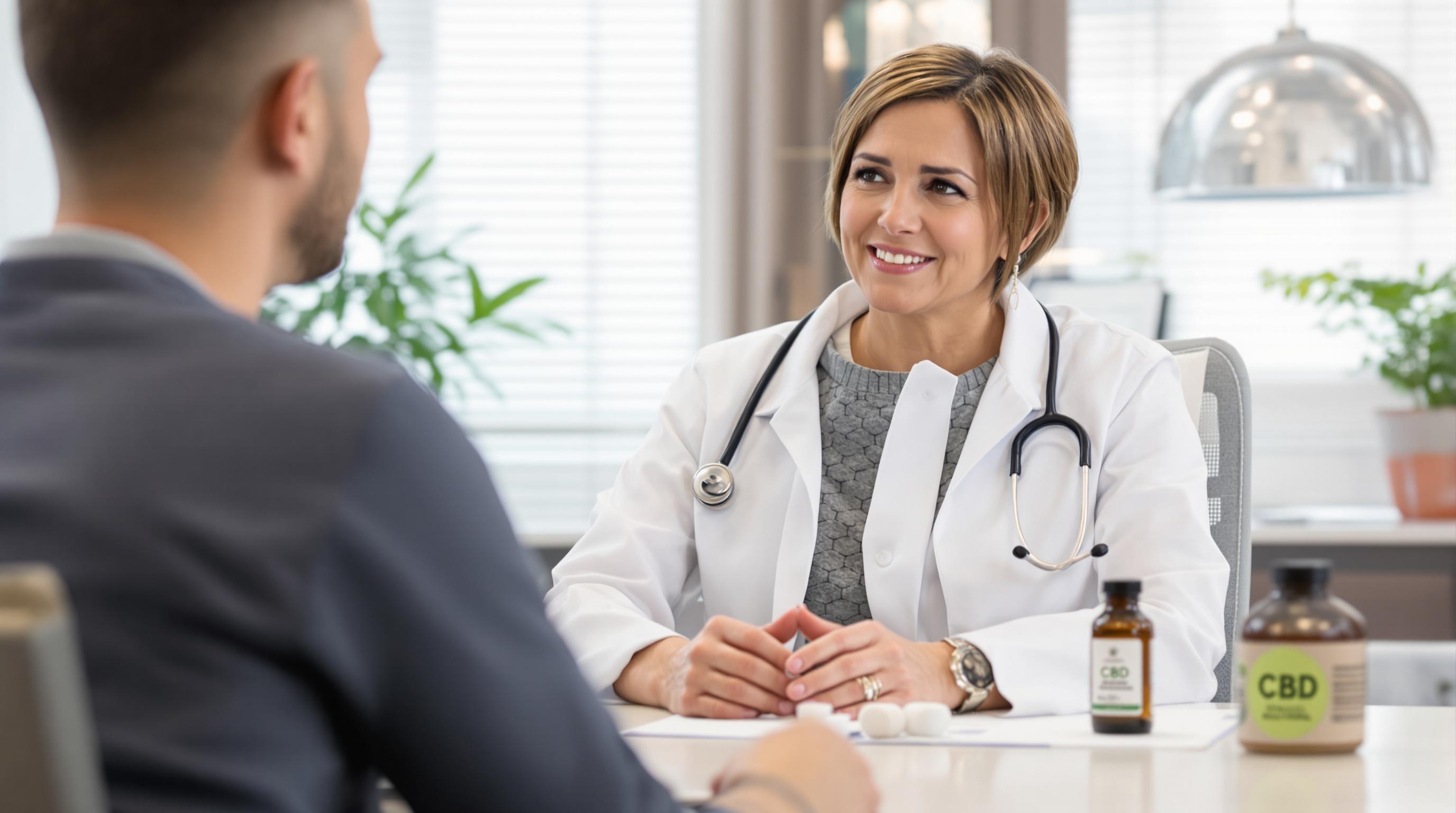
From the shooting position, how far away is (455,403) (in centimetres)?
394

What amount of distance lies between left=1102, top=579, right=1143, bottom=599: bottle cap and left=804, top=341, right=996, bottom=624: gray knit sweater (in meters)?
0.51

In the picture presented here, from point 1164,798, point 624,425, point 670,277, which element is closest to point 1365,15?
point 670,277

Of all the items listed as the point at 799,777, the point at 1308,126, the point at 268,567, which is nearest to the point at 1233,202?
the point at 1308,126

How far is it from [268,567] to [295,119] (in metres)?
0.25

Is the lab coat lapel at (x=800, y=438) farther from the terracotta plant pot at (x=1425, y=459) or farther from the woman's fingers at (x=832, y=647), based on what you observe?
the terracotta plant pot at (x=1425, y=459)

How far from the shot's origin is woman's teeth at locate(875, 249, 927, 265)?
5.70ft

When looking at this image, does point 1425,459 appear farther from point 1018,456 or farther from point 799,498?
point 799,498

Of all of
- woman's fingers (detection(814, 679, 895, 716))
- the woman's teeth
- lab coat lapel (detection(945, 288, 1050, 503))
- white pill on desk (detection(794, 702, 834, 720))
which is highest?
the woman's teeth

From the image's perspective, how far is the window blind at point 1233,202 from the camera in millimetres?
3707

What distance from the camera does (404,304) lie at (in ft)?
11.8

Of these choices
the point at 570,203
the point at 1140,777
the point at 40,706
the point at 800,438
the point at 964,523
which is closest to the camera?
the point at 40,706

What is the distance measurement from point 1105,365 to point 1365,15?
257cm

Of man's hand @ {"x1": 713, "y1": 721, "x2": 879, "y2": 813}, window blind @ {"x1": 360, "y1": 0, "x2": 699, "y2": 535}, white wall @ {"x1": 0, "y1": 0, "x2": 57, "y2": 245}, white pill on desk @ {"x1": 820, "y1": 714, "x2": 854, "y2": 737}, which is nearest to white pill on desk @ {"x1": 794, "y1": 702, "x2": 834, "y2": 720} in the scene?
white pill on desk @ {"x1": 820, "y1": 714, "x2": 854, "y2": 737}

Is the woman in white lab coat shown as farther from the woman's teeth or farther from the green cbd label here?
the green cbd label
